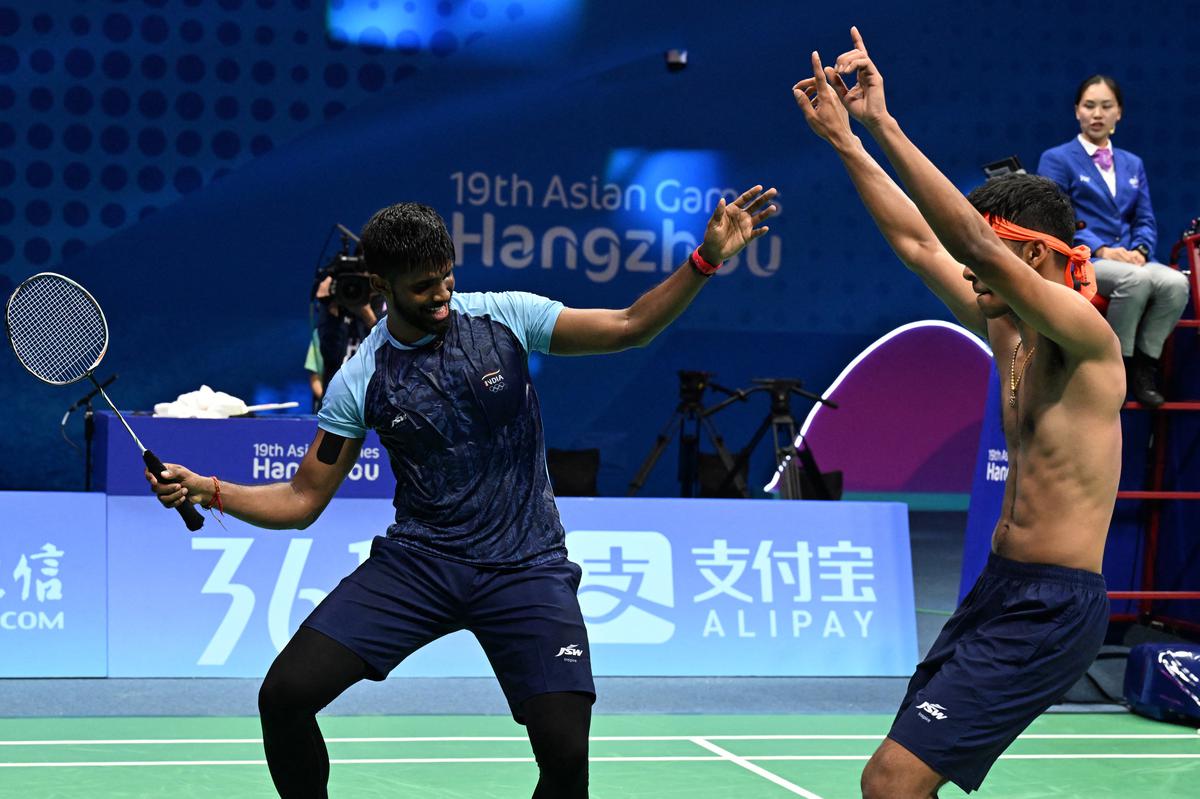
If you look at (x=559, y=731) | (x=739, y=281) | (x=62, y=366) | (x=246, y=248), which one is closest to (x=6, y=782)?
(x=62, y=366)

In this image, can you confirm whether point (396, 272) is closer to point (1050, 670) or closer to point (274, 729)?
point (274, 729)

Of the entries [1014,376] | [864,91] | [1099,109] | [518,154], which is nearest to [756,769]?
[1014,376]

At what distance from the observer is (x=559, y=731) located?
12.2 ft

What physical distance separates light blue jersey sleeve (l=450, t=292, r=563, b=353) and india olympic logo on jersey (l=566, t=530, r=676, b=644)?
2978 millimetres

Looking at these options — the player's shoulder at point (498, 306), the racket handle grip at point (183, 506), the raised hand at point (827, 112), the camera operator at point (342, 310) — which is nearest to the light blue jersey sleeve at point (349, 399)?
the player's shoulder at point (498, 306)

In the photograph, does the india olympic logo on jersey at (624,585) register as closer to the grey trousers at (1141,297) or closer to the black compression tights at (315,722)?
the grey trousers at (1141,297)

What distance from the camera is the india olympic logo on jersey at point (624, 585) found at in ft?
22.9

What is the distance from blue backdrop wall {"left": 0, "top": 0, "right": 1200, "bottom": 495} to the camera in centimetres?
1116

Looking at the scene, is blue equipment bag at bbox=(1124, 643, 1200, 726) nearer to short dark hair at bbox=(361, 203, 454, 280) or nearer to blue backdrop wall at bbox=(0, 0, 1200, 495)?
short dark hair at bbox=(361, 203, 454, 280)

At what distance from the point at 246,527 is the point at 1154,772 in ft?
12.5

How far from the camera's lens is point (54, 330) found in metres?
5.09

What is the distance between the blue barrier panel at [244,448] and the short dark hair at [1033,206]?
402 centimetres

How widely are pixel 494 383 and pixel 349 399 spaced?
0.38 meters

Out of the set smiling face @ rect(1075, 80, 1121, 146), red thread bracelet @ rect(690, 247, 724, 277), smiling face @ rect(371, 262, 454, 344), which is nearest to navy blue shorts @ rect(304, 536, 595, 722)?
smiling face @ rect(371, 262, 454, 344)
